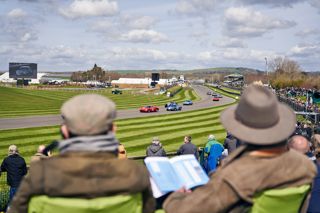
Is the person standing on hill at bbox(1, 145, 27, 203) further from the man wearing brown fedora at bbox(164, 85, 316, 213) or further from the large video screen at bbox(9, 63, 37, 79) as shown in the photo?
the large video screen at bbox(9, 63, 37, 79)

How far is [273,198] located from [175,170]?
3.08 feet

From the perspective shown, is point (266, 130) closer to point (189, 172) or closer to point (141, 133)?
point (189, 172)

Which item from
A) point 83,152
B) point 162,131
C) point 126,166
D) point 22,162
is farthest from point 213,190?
point 162,131

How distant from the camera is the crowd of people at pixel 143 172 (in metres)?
2.94

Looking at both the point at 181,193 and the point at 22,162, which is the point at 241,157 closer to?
the point at 181,193

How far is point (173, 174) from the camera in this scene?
12.7 ft

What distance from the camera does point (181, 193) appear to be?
3455mm

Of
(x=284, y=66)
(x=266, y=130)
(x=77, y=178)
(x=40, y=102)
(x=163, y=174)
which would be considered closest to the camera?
(x=77, y=178)

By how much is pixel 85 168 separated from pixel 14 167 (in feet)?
26.7

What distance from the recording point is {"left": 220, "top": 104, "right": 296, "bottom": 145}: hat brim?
3236 mm

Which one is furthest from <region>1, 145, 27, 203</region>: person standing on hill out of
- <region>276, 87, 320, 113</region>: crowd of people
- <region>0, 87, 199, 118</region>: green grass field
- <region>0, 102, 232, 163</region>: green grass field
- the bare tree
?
→ the bare tree

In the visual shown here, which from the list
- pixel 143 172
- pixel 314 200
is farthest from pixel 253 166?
pixel 314 200

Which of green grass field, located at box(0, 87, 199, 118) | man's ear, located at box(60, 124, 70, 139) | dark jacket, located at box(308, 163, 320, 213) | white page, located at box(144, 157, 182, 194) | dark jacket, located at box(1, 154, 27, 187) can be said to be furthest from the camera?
green grass field, located at box(0, 87, 199, 118)

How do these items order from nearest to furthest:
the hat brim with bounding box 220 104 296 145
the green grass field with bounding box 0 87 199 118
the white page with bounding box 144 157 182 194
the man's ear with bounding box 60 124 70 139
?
the man's ear with bounding box 60 124 70 139, the hat brim with bounding box 220 104 296 145, the white page with bounding box 144 157 182 194, the green grass field with bounding box 0 87 199 118
